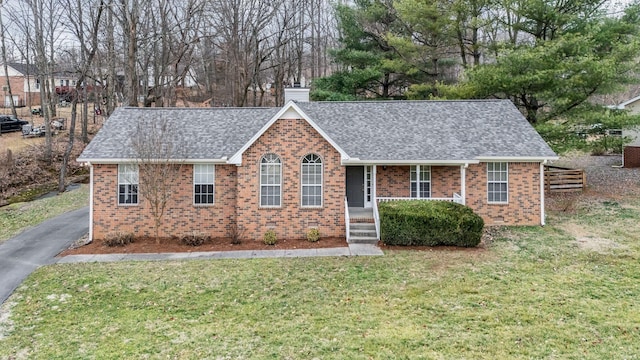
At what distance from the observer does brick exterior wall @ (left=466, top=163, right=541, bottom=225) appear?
16.0 meters

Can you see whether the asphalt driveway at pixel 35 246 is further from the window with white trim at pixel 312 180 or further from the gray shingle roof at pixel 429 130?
the gray shingle roof at pixel 429 130

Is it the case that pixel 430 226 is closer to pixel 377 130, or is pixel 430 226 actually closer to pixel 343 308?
pixel 377 130

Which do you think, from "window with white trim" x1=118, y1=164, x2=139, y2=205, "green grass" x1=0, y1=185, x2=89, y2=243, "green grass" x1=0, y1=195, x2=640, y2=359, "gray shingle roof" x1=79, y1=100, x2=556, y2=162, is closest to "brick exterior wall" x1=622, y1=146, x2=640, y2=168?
"gray shingle roof" x1=79, y1=100, x2=556, y2=162

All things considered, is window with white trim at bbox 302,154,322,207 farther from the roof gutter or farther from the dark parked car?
the dark parked car

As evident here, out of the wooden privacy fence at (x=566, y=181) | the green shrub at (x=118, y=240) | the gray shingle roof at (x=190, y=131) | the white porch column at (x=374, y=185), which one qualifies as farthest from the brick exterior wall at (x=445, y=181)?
the green shrub at (x=118, y=240)

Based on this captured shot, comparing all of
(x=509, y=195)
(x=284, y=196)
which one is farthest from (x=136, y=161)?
(x=509, y=195)

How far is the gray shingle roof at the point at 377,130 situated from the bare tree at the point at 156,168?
66cm

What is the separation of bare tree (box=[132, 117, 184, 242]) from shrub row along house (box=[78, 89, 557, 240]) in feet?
0.48

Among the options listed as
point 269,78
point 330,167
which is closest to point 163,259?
point 330,167

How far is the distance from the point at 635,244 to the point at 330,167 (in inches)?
402

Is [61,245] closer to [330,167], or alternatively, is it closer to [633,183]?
[330,167]

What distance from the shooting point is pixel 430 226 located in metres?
13.6

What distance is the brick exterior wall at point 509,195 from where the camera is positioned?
1598cm

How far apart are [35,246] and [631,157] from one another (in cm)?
3365
